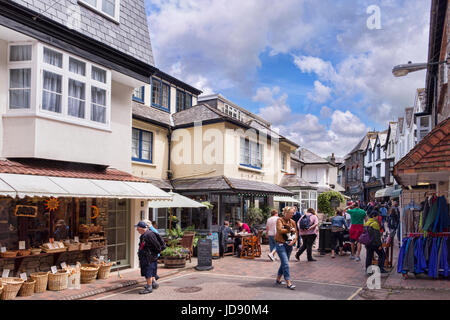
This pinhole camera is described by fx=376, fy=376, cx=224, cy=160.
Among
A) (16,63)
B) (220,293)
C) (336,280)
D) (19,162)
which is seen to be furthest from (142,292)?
(16,63)

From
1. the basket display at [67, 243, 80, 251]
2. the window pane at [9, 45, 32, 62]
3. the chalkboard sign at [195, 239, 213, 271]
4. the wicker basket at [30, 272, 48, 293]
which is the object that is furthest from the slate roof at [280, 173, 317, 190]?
the window pane at [9, 45, 32, 62]

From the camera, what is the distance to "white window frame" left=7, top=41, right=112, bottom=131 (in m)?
8.78

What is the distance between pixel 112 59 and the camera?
1093 cm

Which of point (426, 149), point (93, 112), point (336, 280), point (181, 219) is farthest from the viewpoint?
point (181, 219)

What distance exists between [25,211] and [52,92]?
2943 mm

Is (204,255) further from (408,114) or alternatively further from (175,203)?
(408,114)

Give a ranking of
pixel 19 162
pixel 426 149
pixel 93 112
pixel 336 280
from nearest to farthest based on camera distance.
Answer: pixel 426 149, pixel 19 162, pixel 336 280, pixel 93 112

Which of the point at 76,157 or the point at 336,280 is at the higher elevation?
the point at 76,157

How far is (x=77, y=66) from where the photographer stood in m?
9.96

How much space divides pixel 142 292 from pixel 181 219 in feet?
33.6

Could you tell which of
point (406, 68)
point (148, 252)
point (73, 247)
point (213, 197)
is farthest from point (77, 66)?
point (213, 197)

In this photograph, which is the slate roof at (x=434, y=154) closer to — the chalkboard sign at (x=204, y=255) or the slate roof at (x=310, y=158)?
the chalkboard sign at (x=204, y=255)

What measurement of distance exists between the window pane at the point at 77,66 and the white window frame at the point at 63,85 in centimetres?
8

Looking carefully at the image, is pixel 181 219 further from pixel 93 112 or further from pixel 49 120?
pixel 49 120
